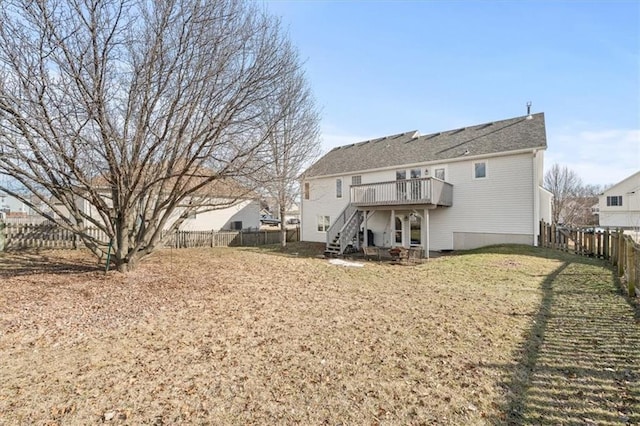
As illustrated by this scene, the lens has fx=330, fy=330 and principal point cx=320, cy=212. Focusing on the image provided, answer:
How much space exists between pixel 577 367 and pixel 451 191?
593 inches

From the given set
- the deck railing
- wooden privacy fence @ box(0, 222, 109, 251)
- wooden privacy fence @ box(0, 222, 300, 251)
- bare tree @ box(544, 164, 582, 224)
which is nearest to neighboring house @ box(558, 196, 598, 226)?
bare tree @ box(544, 164, 582, 224)

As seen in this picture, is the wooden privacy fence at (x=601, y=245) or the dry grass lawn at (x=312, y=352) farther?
the wooden privacy fence at (x=601, y=245)

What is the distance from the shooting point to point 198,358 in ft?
15.2

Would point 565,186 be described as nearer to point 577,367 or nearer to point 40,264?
point 577,367

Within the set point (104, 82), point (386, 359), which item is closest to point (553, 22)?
point (386, 359)

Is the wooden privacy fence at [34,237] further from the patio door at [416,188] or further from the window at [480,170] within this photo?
the window at [480,170]

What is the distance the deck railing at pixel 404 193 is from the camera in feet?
54.7

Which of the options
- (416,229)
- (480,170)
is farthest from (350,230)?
(480,170)

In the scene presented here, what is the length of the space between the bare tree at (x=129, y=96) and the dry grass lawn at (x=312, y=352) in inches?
110

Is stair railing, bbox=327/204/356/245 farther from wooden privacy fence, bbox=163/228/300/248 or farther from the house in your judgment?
wooden privacy fence, bbox=163/228/300/248

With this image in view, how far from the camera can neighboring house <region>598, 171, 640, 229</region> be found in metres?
43.1

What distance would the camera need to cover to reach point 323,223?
24.4 metres

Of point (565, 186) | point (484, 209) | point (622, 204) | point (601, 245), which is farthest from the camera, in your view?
point (565, 186)

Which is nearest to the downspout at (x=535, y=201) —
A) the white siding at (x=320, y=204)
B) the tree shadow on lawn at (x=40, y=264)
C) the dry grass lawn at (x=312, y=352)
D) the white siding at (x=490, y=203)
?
the white siding at (x=490, y=203)
